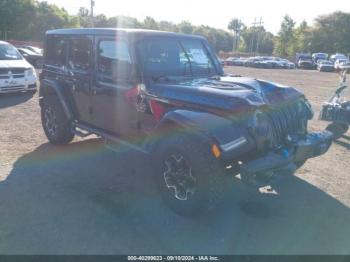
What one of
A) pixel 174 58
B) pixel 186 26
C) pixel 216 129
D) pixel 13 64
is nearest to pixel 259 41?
pixel 186 26

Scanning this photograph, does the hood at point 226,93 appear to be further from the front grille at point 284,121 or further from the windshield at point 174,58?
the windshield at point 174,58

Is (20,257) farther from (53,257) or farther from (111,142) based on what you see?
(111,142)

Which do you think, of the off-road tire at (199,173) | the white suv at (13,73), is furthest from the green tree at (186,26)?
the off-road tire at (199,173)

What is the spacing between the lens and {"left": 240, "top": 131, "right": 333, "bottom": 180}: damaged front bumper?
136 inches

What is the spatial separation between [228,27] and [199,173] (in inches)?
4161

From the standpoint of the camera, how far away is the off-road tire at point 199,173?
352 centimetres

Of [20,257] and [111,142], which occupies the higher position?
[111,142]

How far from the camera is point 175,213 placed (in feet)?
13.1

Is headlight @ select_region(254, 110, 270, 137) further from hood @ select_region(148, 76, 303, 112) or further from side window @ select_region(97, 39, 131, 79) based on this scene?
side window @ select_region(97, 39, 131, 79)

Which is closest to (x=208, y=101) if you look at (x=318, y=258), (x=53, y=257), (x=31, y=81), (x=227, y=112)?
(x=227, y=112)

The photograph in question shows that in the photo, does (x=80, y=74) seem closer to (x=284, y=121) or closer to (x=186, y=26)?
(x=284, y=121)

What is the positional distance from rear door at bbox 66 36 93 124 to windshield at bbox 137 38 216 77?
1040 millimetres

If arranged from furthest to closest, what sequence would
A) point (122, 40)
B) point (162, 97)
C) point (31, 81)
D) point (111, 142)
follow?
point (31, 81), point (111, 142), point (122, 40), point (162, 97)

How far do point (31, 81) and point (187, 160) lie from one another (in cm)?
908
